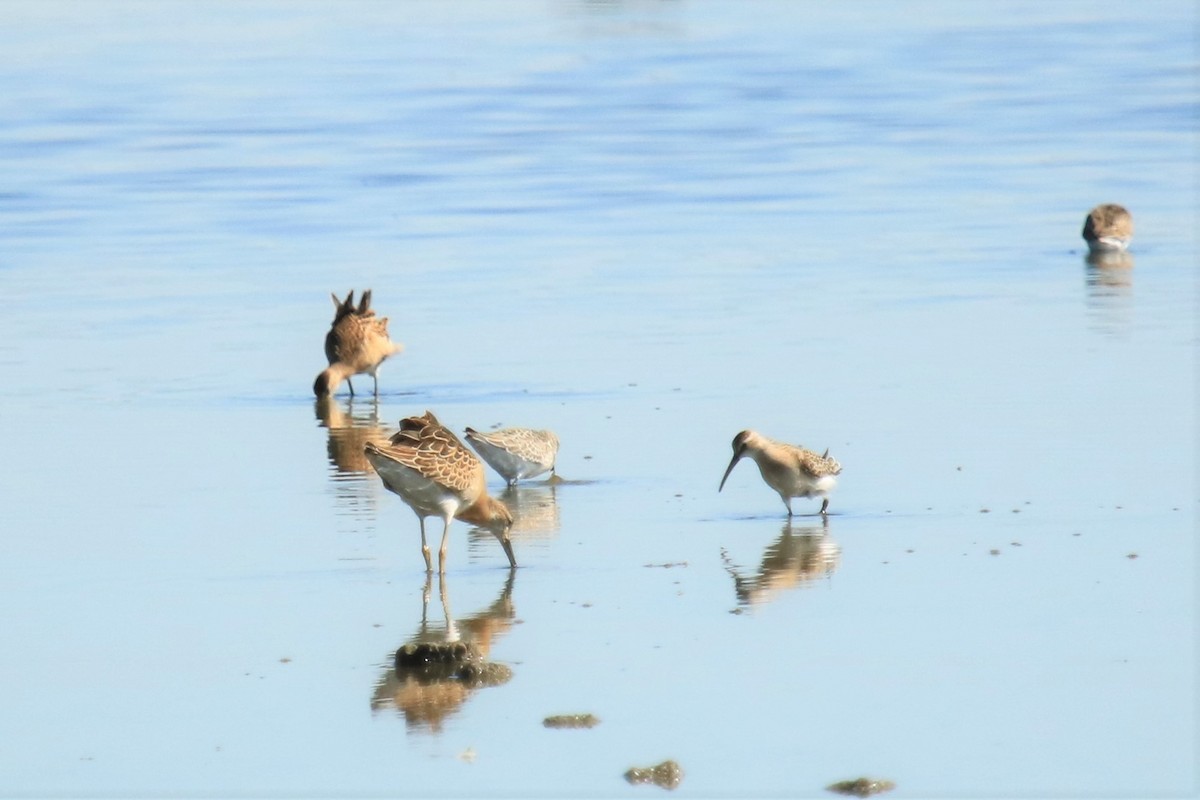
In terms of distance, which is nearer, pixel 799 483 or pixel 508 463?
pixel 799 483

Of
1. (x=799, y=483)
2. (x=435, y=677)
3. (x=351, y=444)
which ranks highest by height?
(x=351, y=444)

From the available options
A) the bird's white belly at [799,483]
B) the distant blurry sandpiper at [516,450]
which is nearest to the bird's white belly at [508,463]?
Result: the distant blurry sandpiper at [516,450]

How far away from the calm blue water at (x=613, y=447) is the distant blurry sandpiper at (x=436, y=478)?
277 mm

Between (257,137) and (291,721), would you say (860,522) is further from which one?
(257,137)

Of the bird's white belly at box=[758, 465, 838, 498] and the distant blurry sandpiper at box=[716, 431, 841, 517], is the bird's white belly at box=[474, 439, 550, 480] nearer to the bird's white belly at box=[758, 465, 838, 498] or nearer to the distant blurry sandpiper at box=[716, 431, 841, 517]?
the distant blurry sandpiper at box=[716, 431, 841, 517]

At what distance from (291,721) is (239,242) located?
683 inches

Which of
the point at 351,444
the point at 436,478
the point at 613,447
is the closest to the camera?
the point at 436,478

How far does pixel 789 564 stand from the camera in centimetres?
1139

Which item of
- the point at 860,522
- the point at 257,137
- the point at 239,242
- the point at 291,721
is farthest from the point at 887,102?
the point at 291,721

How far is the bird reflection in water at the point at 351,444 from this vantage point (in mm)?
13469

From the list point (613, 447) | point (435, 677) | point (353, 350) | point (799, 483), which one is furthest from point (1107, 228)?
point (435, 677)

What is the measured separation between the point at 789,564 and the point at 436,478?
1.88 meters

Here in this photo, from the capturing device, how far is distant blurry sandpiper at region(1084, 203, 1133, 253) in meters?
23.0

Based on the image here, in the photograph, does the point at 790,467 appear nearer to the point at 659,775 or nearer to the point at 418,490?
the point at 418,490
